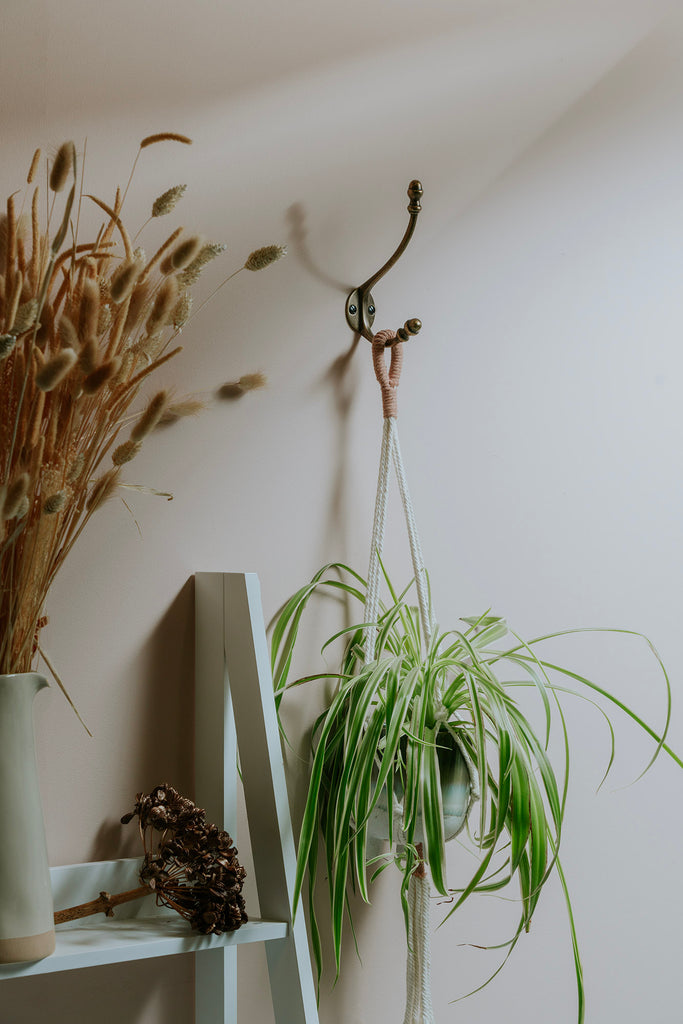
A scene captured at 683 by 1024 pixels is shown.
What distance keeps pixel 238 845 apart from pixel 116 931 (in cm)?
20

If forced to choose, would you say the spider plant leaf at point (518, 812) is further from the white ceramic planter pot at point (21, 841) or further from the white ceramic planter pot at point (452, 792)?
the white ceramic planter pot at point (21, 841)

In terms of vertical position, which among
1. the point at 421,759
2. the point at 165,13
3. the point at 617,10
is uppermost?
the point at 617,10

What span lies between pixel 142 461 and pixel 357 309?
1.12ft

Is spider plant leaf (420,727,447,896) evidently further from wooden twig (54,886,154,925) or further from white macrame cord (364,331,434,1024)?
wooden twig (54,886,154,925)

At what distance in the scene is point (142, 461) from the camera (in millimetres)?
944

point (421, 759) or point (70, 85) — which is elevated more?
point (70, 85)

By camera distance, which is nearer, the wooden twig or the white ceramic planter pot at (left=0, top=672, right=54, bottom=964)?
the white ceramic planter pot at (left=0, top=672, right=54, bottom=964)

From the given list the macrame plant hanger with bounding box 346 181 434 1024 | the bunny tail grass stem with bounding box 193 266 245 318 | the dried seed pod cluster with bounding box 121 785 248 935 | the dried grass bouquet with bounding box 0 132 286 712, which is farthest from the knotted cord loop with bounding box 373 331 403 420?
the dried seed pod cluster with bounding box 121 785 248 935

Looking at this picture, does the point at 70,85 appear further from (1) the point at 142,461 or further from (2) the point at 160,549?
(2) the point at 160,549

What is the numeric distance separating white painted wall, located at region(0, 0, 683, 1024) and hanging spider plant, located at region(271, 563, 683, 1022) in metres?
0.09

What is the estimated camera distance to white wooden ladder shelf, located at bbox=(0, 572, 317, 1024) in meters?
0.76

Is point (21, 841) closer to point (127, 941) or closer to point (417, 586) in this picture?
point (127, 941)

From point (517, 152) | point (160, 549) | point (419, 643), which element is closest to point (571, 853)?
point (419, 643)

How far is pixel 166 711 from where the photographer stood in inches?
36.8
